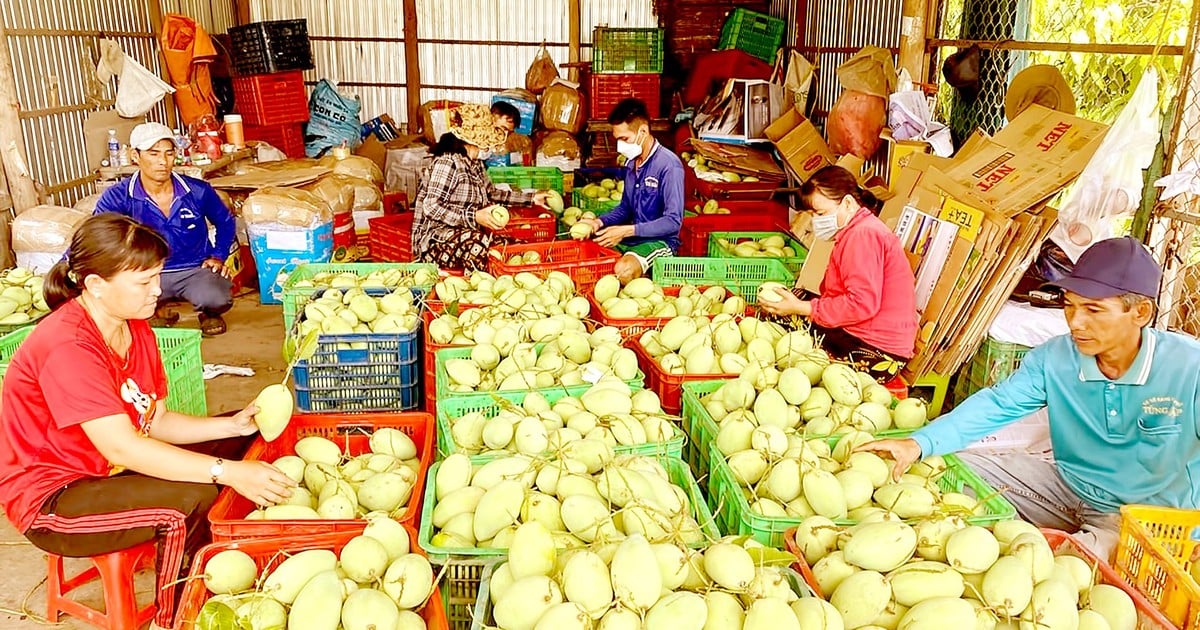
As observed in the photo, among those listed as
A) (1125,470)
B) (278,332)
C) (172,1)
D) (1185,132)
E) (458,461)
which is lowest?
(278,332)

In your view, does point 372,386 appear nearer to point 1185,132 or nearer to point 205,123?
point 1185,132

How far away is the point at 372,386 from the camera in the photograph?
313 centimetres

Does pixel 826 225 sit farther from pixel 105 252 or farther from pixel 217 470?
pixel 105 252

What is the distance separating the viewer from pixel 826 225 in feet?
11.7

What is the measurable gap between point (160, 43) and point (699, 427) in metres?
6.72

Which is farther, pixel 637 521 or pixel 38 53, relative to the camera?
pixel 38 53

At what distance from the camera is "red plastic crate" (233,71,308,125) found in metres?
7.88

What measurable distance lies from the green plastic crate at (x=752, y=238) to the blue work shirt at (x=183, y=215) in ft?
10.1

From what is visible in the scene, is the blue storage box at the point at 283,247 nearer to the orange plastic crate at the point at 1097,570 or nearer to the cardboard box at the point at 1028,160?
the cardboard box at the point at 1028,160

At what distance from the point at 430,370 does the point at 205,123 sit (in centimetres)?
487

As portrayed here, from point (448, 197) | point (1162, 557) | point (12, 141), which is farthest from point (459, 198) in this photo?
point (1162, 557)

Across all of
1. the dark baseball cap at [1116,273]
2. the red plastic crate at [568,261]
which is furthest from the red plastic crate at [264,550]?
the red plastic crate at [568,261]

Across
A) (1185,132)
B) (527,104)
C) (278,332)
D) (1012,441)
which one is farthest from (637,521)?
(527,104)

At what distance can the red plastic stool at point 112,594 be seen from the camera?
2.31 metres
